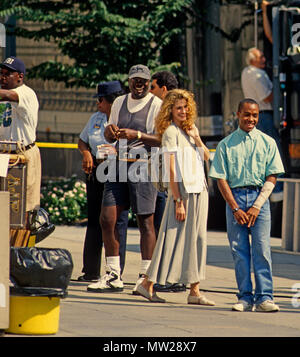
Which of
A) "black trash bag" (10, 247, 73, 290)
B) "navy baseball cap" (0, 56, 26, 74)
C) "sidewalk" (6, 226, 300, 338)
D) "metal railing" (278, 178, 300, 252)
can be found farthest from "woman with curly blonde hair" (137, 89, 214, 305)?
"metal railing" (278, 178, 300, 252)

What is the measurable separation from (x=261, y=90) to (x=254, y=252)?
19.7 ft

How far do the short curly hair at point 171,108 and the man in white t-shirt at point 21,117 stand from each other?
1096mm

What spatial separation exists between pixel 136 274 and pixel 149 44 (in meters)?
7.18

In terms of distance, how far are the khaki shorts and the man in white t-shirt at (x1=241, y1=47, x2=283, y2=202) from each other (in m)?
5.34

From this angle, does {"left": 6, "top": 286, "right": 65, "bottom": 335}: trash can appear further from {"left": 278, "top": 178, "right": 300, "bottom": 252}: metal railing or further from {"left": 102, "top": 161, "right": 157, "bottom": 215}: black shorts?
{"left": 278, "top": 178, "right": 300, "bottom": 252}: metal railing

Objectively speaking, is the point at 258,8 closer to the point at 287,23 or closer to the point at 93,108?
the point at 287,23

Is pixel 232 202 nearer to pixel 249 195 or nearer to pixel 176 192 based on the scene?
pixel 249 195

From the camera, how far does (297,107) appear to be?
14.1m

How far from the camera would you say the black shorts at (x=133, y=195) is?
952 centimetres

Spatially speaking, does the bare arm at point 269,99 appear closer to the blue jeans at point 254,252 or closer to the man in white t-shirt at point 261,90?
the man in white t-shirt at point 261,90

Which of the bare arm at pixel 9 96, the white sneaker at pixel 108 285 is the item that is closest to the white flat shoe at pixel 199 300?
the white sneaker at pixel 108 285

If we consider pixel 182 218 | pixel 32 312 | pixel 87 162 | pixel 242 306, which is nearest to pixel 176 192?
pixel 182 218

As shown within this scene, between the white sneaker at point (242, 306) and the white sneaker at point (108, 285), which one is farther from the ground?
the white sneaker at point (108, 285)

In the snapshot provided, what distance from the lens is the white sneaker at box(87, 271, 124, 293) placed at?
31.2 feet
